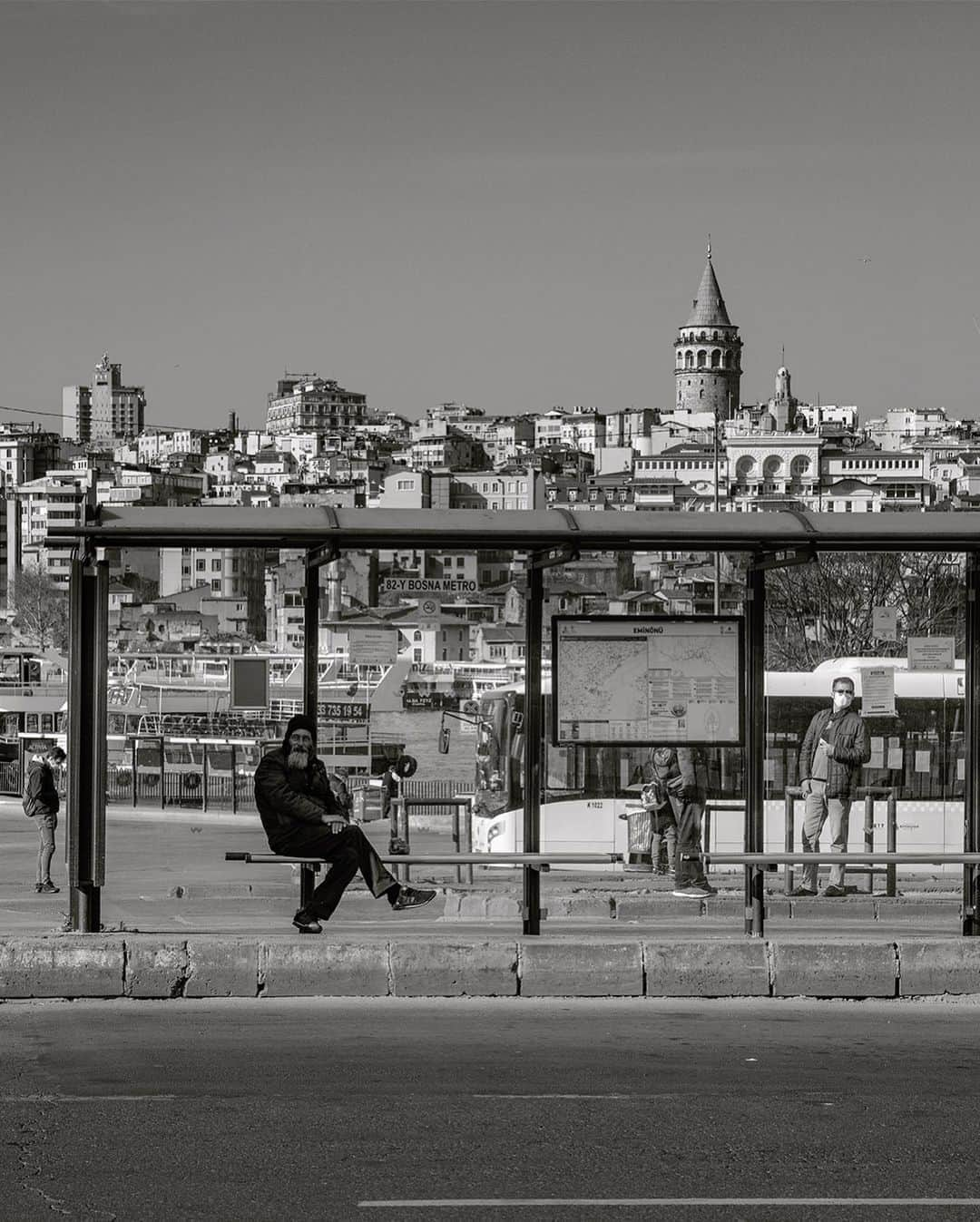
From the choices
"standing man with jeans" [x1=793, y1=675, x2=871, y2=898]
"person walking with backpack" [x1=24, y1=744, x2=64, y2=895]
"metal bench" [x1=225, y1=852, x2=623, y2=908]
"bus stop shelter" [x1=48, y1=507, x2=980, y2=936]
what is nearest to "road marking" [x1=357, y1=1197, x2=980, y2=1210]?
"metal bench" [x1=225, y1=852, x2=623, y2=908]

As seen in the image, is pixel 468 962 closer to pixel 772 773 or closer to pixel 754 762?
pixel 754 762

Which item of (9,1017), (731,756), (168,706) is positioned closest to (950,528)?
(731,756)

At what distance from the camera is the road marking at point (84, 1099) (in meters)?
7.90

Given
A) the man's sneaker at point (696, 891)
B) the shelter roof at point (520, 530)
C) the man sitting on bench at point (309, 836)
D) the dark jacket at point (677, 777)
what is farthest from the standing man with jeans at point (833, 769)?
the man sitting on bench at point (309, 836)

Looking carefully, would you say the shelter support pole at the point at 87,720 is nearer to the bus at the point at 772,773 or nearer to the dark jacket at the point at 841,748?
the bus at the point at 772,773

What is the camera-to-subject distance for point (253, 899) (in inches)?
687

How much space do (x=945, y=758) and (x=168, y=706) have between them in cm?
6775

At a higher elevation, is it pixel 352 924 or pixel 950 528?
pixel 950 528

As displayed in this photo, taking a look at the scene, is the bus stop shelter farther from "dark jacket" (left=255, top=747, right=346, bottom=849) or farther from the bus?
the bus

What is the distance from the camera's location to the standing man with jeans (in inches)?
569

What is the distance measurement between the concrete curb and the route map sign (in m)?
1.42

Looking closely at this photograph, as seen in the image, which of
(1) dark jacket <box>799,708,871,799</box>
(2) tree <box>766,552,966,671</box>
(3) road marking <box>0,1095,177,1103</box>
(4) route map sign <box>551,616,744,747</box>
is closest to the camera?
(3) road marking <box>0,1095,177,1103</box>

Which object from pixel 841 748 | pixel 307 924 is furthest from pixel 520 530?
pixel 841 748

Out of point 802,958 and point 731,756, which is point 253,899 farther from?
point 802,958
